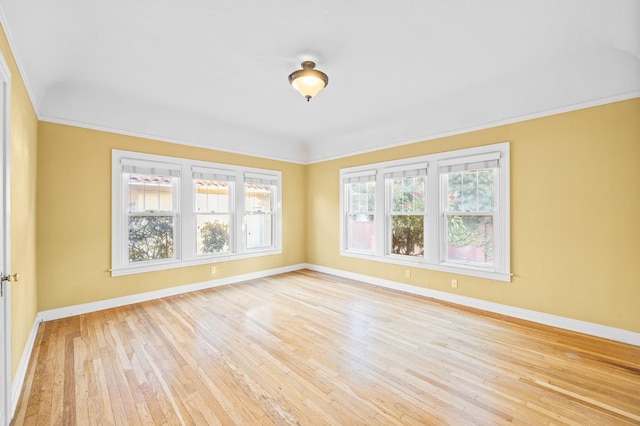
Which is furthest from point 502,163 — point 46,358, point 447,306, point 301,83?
point 46,358

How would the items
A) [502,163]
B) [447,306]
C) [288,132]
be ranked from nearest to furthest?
[502,163]
[447,306]
[288,132]

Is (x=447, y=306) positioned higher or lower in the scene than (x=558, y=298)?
lower

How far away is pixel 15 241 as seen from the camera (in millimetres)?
2287

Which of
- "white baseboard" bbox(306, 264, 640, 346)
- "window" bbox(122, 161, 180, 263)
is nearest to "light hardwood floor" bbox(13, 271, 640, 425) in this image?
"white baseboard" bbox(306, 264, 640, 346)

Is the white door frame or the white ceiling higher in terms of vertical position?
the white ceiling

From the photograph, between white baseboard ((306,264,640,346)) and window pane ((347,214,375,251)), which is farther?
window pane ((347,214,375,251))

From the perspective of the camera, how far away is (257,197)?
5832 mm

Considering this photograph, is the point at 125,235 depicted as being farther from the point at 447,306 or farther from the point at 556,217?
the point at 556,217

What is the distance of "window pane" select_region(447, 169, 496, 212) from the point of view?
3893mm

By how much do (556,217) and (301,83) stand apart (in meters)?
3.33

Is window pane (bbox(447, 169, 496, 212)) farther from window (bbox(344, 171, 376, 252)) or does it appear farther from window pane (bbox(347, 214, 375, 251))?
window pane (bbox(347, 214, 375, 251))

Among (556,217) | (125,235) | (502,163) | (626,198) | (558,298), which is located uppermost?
(502,163)

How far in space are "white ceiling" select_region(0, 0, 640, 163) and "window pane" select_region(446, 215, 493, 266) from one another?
1.34 metres

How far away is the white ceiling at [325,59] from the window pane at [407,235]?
1352 mm
